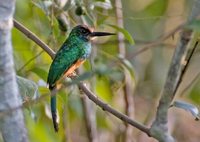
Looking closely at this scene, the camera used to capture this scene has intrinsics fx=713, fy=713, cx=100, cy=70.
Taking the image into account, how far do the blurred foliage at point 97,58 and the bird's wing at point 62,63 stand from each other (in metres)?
0.08

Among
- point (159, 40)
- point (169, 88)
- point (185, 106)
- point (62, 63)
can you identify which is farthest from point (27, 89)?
point (169, 88)

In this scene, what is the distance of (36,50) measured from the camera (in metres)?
2.45

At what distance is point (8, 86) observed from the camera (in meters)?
1.00

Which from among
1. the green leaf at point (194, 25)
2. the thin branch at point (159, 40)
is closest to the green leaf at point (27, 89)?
the thin branch at point (159, 40)

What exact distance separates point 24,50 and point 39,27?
193 mm

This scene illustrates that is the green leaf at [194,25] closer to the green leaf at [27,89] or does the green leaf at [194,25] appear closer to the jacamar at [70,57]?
the jacamar at [70,57]

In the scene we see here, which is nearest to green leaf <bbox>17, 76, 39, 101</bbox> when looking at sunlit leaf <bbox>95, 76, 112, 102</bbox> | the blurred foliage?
the blurred foliage

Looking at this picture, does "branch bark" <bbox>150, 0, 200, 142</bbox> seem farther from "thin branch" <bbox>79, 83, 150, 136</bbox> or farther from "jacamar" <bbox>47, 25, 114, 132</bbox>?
"jacamar" <bbox>47, 25, 114, 132</bbox>

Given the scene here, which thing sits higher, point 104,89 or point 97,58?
point 97,58

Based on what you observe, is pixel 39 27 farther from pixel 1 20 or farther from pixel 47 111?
pixel 1 20

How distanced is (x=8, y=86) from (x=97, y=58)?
160 centimetres

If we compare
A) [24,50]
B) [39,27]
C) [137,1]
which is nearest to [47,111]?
[24,50]

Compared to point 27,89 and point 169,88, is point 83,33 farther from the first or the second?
point 169,88

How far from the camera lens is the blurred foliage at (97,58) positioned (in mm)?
2080
